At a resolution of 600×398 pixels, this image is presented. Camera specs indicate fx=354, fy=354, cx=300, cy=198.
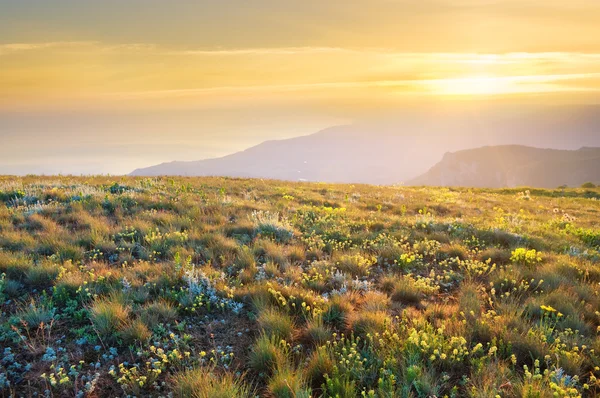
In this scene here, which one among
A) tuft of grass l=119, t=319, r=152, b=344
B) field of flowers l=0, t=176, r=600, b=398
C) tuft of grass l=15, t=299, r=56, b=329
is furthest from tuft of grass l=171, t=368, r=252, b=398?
tuft of grass l=15, t=299, r=56, b=329

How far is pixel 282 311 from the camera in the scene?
500 centimetres

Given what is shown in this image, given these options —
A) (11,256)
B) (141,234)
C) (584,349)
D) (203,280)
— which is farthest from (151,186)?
(584,349)

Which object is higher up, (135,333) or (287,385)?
(135,333)

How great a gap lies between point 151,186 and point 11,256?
812cm

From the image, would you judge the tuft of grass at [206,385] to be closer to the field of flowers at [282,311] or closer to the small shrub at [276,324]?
the field of flowers at [282,311]

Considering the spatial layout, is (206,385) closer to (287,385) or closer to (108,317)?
(287,385)

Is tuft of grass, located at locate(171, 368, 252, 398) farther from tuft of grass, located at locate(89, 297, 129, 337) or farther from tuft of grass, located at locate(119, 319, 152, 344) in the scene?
tuft of grass, located at locate(89, 297, 129, 337)

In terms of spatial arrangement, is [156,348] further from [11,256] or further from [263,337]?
[11,256]

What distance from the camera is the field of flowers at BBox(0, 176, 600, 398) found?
377cm

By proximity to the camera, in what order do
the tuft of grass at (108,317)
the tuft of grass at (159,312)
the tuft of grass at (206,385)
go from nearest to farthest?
1. the tuft of grass at (206,385)
2. the tuft of grass at (108,317)
3. the tuft of grass at (159,312)

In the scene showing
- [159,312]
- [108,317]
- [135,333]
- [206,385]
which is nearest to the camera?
[206,385]

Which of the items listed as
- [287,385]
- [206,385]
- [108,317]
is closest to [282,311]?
[287,385]

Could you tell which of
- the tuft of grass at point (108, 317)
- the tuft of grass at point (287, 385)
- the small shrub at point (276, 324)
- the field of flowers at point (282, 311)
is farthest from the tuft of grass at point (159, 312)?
the tuft of grass at point (287, 385)

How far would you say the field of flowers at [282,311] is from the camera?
12.4 feet
